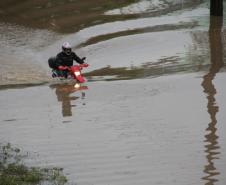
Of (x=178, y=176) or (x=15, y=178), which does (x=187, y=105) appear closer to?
(x=178, y=176)

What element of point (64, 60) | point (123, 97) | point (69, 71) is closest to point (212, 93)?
point (123, 97)

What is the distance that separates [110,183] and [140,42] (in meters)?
11.8

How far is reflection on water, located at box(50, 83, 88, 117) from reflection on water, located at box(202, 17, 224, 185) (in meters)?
3.20

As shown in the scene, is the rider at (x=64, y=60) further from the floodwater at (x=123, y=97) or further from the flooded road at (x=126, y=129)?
the flooded road at (x=126, y=129)

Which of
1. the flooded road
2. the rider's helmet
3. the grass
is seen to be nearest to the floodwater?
the flooded road

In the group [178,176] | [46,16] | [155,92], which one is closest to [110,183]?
[178,176]

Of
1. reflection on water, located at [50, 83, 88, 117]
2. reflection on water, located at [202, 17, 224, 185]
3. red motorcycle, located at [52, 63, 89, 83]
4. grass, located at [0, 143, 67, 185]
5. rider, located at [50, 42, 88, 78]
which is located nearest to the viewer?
grass, located at [0, 143, 67, 185]

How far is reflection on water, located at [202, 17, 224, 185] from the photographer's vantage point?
33.2 feet

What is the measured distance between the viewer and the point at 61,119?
13117 millimetres

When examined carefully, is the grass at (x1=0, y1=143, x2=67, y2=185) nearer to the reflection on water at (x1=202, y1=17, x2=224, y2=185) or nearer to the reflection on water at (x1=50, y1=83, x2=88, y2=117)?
the reflection on water at (x1=202, y1=17, x2=224, y2=185)

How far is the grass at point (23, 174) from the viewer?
30.1 feet

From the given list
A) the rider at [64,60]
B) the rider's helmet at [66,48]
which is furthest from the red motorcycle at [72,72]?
the rider's helmet at [66,48]

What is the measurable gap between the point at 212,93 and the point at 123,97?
2.20 m

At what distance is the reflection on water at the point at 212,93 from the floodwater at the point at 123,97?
33 mm
